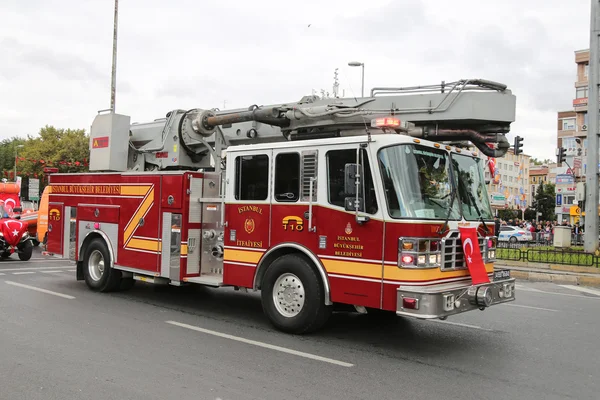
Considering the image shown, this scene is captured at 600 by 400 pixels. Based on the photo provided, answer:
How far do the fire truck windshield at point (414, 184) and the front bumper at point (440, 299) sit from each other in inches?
34.4

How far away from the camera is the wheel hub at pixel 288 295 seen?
7.31m

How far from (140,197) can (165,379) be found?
4.96 m

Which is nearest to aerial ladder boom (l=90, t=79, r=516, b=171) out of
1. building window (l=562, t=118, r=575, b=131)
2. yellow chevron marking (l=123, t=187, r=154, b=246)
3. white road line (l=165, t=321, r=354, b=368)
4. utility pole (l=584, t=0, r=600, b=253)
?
yellow chevron marking (l=123, t=187, r=154, b=246)

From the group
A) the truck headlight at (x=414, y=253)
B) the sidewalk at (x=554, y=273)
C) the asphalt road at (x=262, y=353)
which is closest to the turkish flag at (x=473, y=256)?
the truck headlight at (x=414, y=253)

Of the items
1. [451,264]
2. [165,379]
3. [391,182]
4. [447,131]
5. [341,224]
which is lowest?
[165,379]

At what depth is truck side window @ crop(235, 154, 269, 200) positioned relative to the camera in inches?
313

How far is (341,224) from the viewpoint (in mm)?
7008

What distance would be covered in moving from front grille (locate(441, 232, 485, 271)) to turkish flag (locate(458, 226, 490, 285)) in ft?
0.29

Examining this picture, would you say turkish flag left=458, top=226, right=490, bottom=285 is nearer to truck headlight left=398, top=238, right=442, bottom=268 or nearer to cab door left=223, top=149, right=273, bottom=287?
truck headlight left=398, top=238, right=442, bottom=268

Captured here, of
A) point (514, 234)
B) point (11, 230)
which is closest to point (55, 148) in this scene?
point (11, 230)

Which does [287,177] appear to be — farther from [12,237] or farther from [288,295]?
[12,237]

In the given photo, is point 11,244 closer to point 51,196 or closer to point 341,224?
point 51,196

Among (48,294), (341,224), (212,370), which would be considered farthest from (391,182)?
(48,294)

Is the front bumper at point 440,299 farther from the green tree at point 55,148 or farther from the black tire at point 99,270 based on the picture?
the green tree at point 55,148
